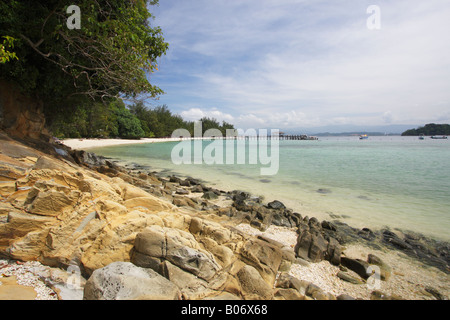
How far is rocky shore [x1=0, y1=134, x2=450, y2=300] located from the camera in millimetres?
2889

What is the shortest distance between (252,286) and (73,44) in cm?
809

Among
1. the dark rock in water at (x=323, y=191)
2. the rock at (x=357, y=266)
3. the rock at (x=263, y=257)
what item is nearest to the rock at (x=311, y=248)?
the rock at (x=357, y=266)

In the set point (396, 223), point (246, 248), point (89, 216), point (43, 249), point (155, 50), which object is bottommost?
point (396, 223)

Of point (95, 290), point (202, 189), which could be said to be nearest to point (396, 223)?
point (202, 189)

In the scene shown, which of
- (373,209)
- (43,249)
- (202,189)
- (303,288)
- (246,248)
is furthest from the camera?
(202,189)

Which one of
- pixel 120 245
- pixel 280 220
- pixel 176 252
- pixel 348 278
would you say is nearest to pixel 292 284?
pixel 348 278

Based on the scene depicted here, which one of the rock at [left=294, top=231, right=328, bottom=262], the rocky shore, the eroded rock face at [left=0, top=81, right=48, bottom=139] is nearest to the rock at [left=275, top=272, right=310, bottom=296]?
the rocky shore

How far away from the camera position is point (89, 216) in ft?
11.8

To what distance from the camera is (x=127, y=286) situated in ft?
8.38

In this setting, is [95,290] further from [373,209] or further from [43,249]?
[373,209]

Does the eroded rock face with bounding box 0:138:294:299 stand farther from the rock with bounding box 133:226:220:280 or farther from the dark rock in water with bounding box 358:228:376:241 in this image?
the dark rock in water with bounding box 358:228:376:241

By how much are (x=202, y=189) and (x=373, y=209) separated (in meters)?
7.44

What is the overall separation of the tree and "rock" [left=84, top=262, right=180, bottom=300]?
19.3ft
